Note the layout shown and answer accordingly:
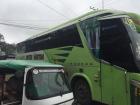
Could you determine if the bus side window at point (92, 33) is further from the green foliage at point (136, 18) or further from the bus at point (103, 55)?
the green foliage at point (136, 18)

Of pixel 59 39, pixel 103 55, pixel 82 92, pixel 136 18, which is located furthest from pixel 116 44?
pixel 59 39

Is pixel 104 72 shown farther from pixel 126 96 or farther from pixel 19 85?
pixel 19 85

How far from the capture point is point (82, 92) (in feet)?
40.5

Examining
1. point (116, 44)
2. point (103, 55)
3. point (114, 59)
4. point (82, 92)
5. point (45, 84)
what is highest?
point (116, 44)

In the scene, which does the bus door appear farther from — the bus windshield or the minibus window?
the minibus window

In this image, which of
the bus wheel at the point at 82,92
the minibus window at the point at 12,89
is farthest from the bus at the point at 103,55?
the minibus window at the point at 12,89

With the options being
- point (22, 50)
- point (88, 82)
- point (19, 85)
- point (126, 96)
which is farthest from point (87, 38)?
point (22, 50)

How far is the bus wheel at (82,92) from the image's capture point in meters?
12.0

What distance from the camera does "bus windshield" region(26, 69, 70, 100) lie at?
766 cm

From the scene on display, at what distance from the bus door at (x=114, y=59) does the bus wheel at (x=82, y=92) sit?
1034 mm

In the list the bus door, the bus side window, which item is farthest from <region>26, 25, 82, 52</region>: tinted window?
the bus door

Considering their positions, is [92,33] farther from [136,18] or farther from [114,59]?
[136,18]

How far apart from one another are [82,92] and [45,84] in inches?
176

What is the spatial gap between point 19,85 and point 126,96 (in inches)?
147
